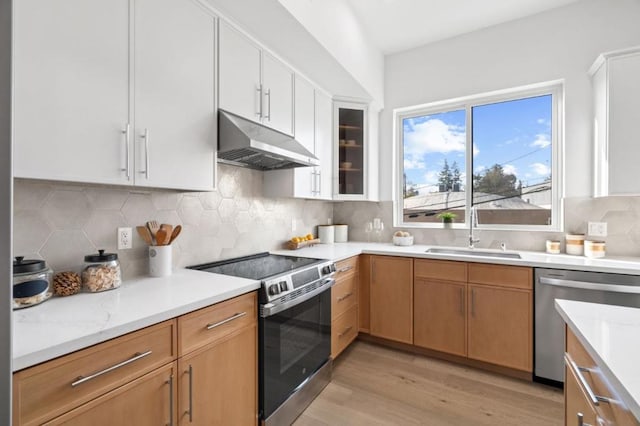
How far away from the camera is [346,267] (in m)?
2.60

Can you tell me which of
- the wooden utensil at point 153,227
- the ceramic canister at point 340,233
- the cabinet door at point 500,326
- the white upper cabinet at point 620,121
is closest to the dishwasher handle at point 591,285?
the cabinet door at point 500,326

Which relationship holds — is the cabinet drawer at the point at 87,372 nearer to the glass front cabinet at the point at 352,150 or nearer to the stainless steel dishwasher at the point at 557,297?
the glass front cabinet at the point at 352,150

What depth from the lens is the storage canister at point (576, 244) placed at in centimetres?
248

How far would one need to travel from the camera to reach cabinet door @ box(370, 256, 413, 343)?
8.78 ft

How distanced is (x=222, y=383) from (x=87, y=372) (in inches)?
24.1

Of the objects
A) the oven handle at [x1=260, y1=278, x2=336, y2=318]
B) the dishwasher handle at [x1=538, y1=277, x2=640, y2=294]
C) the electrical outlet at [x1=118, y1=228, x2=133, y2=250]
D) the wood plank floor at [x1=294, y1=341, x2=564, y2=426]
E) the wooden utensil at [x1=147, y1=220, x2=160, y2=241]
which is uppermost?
the wooden utensil at [x1=147, y1=220, x2=160, y2=241]

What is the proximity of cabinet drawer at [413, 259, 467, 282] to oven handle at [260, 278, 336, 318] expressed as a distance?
0.88 metres

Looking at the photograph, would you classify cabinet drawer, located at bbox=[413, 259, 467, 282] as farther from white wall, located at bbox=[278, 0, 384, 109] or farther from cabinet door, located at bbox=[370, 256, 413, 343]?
white wall, located at bbox=[278, 0, 384, 109]

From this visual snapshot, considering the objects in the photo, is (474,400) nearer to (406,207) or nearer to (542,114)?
(406,207)

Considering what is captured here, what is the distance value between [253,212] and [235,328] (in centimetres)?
118

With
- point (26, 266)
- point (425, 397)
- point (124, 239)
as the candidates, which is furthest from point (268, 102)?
point (425, 397)

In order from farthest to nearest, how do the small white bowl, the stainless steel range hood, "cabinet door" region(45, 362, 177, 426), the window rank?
the small white bowl → the window → the stainless steel range hood → "cabinet door" region(45, 362, 177, 426)
